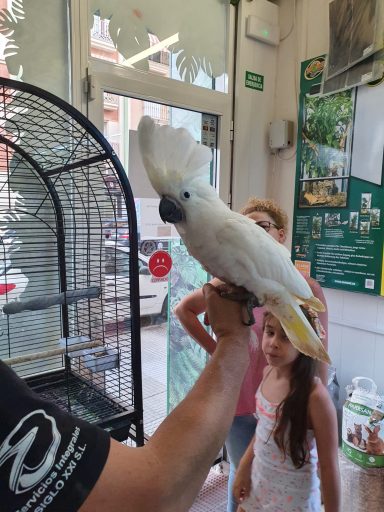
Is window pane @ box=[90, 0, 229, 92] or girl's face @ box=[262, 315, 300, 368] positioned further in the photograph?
window pane @ box=[90, 0, 229, 92]

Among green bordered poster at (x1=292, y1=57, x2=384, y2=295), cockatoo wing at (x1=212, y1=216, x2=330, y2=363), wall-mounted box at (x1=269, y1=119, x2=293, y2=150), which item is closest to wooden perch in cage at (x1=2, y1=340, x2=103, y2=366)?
cockatoo wing at (x1=212, y1=216, x2=330, y2=363)

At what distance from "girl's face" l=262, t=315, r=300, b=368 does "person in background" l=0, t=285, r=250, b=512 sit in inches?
22.6

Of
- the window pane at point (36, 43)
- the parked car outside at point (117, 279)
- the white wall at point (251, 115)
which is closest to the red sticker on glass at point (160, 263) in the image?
the parked car outside at point (117, 279)

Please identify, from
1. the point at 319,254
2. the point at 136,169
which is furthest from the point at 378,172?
the point at 136,169

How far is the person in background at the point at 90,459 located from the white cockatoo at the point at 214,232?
0.36 metres

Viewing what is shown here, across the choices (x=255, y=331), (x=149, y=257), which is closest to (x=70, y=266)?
(x=149, y=257)

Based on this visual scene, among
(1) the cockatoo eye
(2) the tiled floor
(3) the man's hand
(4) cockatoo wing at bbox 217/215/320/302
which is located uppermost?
(1) the cockatoo eye

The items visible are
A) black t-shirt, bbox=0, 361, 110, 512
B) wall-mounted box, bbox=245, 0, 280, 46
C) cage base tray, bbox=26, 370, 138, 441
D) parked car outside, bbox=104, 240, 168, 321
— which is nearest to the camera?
black t-shirt, bbox=0, 361, 110, 512

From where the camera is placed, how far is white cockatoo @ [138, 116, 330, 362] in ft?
2.37

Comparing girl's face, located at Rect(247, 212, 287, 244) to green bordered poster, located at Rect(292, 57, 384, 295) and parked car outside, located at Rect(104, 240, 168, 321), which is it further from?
green bordered poster, located at Rect(292, 57, 384, 295)

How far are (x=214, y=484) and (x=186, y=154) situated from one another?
5.54 feet

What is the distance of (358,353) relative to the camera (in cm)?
168

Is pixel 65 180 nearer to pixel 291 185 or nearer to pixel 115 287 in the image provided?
pixel 115 287

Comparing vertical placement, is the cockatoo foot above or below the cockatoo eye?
below
